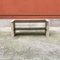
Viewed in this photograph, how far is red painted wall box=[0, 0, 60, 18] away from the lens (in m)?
4.55

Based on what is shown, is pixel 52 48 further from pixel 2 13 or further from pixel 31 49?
pixel 2 13

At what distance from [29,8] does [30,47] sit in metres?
1.88

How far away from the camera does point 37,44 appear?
324 cm

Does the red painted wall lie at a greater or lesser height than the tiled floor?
greater

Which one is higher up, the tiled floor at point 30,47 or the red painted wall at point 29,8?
the red painted wall at point 29,8

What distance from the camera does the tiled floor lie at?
2658mm

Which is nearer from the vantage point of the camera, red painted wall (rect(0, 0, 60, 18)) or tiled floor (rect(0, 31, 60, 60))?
tiled floor (rect(0, 31, 60, 60))

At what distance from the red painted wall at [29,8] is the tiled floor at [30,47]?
0.99 m

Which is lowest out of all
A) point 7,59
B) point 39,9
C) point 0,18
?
point 7,59

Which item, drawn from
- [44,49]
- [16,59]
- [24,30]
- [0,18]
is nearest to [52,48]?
[44,49]

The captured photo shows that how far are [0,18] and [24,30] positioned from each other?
100cm

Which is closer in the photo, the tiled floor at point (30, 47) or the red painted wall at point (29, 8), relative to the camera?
the tiled floor at point (30, 47)

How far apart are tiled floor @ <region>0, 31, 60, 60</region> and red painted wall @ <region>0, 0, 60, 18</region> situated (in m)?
0.99

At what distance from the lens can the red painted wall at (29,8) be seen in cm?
455
